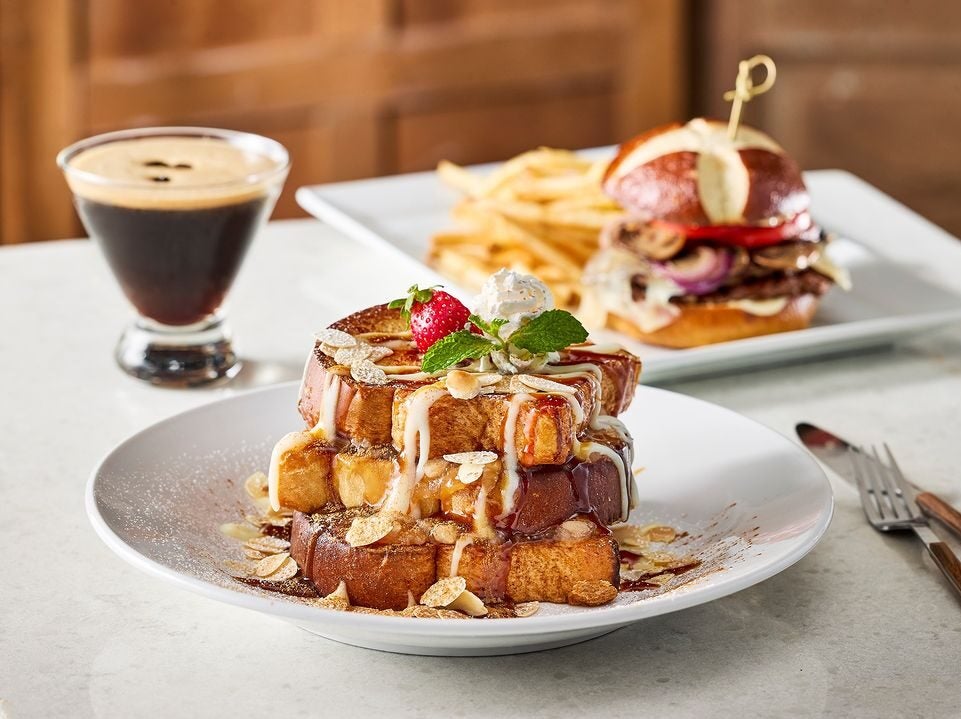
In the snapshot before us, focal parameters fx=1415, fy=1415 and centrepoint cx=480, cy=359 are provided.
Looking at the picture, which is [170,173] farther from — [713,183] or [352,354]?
[713,183]

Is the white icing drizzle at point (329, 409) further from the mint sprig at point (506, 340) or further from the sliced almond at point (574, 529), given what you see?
the sliced almond at point (574, 529)

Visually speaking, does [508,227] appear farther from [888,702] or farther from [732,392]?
[888,702]

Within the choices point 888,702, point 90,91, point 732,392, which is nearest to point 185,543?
point 888,702

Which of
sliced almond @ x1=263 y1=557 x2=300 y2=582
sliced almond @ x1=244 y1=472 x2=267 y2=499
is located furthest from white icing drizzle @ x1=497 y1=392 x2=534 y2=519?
sliced almond @ x1=244 y1=472 x2=267 y2=499

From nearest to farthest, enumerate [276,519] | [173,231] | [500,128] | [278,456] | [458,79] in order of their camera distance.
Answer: [278,456] → [276,519] → [173,231] → [458,79] → [500,128]

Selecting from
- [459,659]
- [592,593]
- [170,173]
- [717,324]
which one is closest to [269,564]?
[459,659]

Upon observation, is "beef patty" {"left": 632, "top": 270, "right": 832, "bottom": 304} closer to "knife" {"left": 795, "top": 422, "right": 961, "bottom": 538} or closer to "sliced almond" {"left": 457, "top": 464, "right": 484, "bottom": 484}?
"knife" {"left": 795, "top": 422, "right": 961, "bottom": 538}
